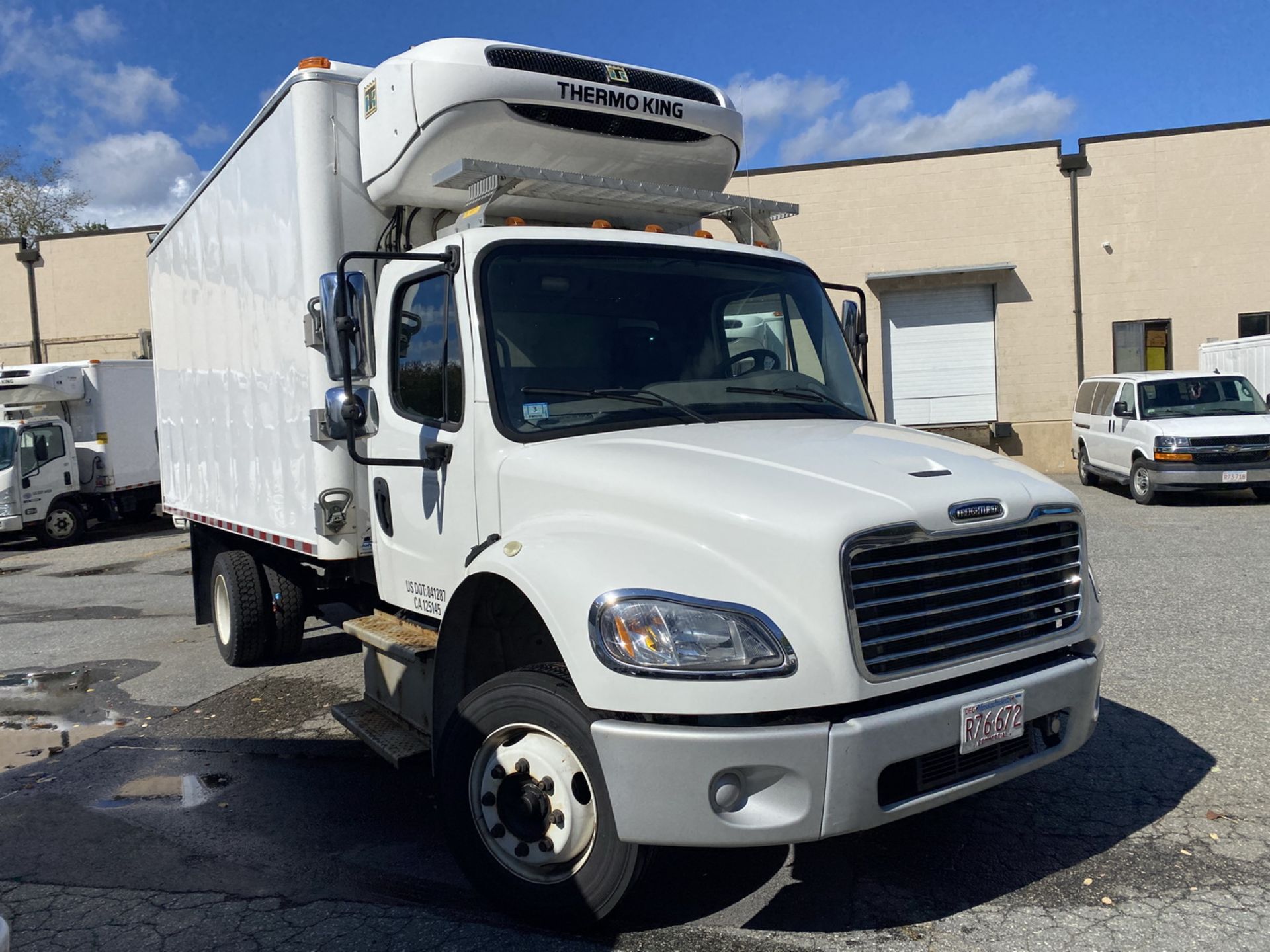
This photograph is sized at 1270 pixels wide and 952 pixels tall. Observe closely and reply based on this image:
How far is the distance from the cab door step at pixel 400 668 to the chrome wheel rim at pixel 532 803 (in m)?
0.65

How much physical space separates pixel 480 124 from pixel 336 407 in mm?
1511

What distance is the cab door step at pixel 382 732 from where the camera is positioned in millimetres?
4562

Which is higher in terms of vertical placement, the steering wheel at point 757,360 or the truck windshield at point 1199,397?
the steering wheel at point 757,360

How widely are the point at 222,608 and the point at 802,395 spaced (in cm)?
549

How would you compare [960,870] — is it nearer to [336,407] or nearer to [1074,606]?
[1074,606]

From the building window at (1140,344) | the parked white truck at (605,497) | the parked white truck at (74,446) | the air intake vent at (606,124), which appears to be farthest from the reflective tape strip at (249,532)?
the building window at (1140,344)

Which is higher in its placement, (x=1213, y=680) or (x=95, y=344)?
(x=95, y=344)

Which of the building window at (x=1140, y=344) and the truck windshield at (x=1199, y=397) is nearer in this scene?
the truck windshield at (x=1199, y=397)

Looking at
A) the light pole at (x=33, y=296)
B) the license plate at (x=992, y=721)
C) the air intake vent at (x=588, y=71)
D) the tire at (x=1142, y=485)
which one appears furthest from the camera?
the light pole at (x=33, y=296)

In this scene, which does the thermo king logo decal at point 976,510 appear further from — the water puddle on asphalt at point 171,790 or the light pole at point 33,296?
the light pole at point 33,296

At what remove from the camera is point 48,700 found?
24.9 ft

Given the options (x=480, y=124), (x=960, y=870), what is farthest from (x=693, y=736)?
(x=480, y=124)

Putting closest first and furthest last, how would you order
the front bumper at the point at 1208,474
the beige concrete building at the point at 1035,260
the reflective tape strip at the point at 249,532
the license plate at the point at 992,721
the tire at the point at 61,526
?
the license plate at the point at 992,721 → the reflective tape strip at the point at 249,532 → the front bumper at the point at 1208,474 → the tire at the point at 61,526 → the beige concrete building at the point at 1035,260

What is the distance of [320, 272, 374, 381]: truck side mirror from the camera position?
430 cm
